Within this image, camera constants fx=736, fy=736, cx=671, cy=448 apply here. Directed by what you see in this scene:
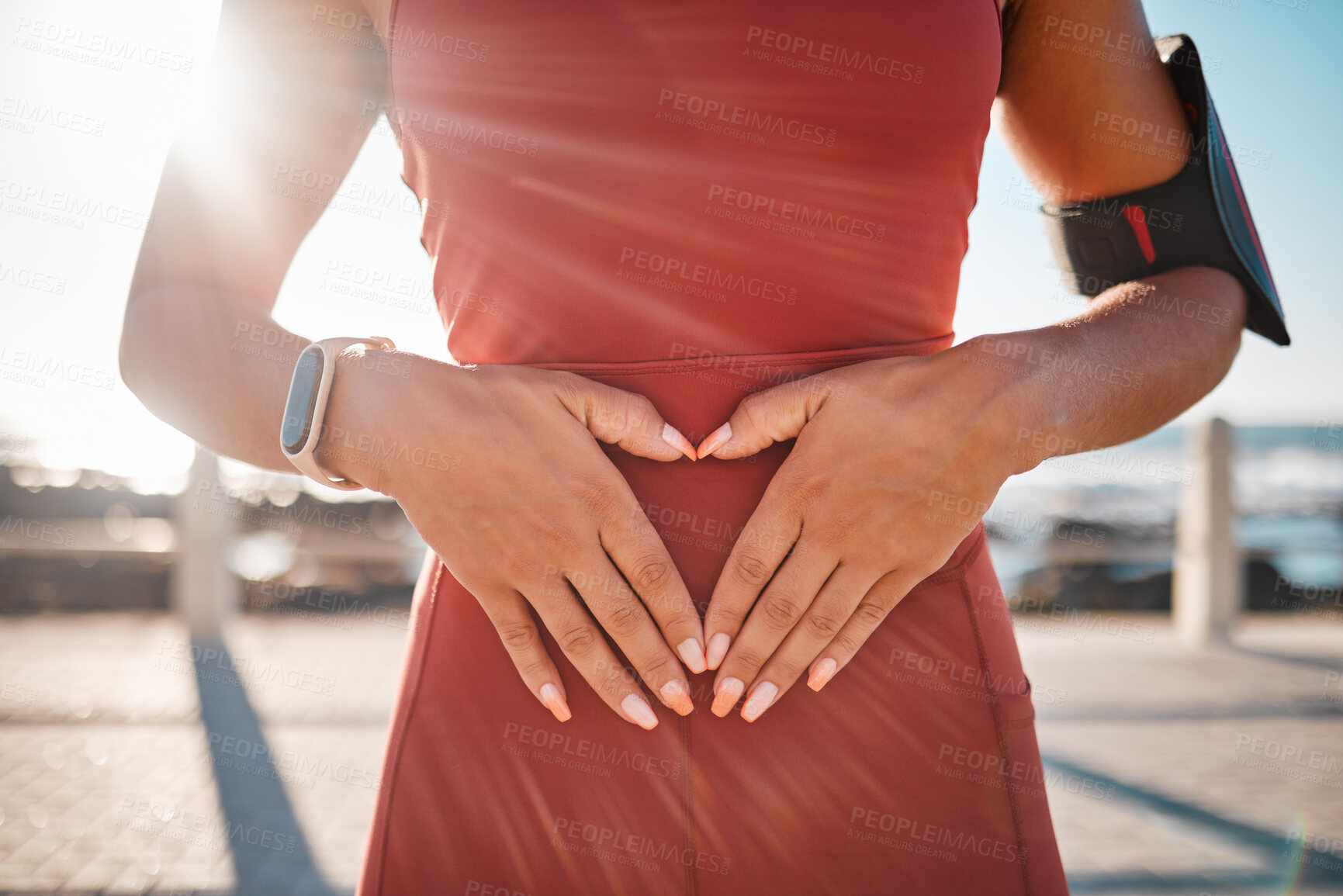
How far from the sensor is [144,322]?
98cm

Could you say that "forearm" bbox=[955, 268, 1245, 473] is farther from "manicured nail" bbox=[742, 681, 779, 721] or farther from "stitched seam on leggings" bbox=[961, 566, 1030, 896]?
"manicured nail" bbox=[742, 681, 779, 721]

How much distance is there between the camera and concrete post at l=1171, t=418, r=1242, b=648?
6.47 metres

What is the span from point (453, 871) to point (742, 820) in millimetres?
338

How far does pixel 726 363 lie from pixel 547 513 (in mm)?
279

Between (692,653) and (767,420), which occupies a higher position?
(767,420)

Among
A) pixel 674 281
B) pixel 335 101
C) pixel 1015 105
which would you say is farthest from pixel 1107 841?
pixel 335 101

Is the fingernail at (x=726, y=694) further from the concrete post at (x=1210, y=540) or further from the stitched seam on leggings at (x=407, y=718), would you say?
the concrete post at (x=1210, y=540)

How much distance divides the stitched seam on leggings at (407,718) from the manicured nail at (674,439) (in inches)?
13.5

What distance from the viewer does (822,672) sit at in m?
0.85

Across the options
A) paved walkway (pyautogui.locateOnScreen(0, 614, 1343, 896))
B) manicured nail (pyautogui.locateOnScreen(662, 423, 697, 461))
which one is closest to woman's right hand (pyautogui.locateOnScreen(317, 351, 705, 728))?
manicured nail (pyautogui.locateOnScreen(662, 423, 697, 461))

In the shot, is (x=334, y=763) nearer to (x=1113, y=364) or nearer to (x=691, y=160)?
(x=691, y=160)

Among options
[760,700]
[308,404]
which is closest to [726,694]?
[760,700]

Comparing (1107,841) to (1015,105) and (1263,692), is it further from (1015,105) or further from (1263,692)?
(1015,105)

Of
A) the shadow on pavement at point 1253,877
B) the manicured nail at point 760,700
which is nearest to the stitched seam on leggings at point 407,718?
the manicured nail at point 760,700
